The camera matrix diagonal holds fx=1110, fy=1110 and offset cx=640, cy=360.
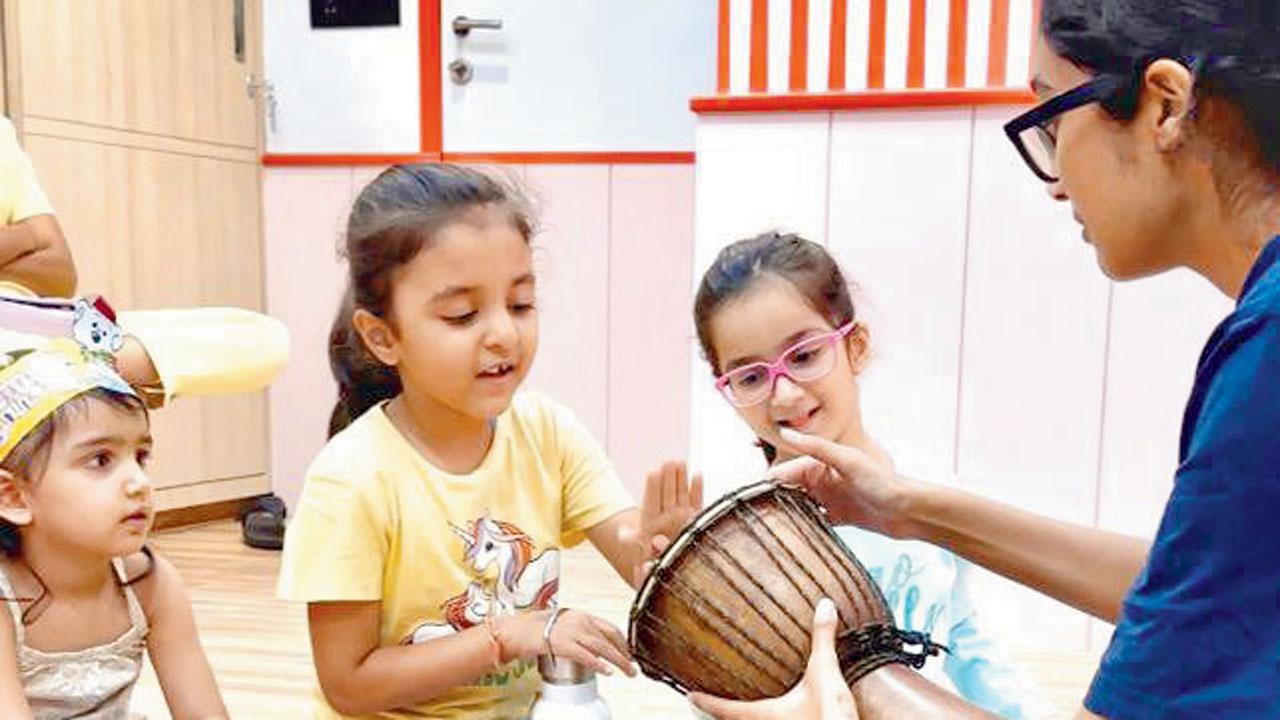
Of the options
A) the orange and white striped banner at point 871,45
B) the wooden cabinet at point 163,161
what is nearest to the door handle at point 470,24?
the wooden cabinet at point 163,161

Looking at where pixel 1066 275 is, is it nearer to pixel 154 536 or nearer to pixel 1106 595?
pixel 1106 595

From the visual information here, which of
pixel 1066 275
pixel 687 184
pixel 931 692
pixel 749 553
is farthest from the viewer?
pixel 687 184

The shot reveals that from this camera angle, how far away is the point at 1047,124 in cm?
94

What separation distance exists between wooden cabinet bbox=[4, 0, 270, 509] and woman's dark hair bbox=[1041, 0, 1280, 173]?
3394 mm

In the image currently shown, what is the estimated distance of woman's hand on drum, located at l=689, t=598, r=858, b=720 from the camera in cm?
99

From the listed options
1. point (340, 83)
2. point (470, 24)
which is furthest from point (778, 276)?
point (340, 83)

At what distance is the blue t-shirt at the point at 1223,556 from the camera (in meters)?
0.71

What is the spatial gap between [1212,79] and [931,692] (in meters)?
0.59

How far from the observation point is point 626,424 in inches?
158

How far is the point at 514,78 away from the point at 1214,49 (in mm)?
3368

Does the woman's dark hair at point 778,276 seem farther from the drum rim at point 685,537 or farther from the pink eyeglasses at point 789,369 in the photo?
the drum rim at point 685,537

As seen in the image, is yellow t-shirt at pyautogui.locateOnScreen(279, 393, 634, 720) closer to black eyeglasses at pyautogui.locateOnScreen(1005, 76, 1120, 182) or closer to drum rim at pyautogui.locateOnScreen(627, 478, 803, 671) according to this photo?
drum rim at pyautogui.locateOnScreen(627, 478, 803, 671)

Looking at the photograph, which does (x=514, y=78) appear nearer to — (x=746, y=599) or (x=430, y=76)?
(x=430, y=76)

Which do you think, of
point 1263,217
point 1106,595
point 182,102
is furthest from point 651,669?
point 182,102
